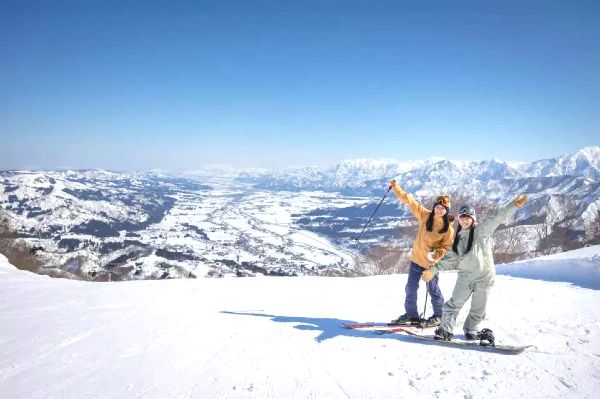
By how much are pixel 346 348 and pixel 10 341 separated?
19.2 feet

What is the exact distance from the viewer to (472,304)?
5242 millimetres

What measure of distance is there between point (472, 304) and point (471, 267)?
59 cm

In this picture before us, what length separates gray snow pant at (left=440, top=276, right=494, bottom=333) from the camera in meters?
5.19

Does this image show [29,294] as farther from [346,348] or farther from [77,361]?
[346,348]

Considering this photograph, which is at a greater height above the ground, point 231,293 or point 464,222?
point 464,222

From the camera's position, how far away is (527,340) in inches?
206

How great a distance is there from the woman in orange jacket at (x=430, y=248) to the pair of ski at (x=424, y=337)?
0.80ft

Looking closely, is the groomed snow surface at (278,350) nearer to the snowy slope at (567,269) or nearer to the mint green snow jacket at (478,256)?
the mint green snow jacket at (478,256)

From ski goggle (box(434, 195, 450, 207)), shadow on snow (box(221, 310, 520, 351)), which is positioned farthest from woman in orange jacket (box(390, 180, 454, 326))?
shadow on snow (box(221, 310, 520, 351))

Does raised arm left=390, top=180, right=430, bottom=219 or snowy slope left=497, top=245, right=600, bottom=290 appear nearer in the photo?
raised arm left=390, top=180, right=430, bottom=219

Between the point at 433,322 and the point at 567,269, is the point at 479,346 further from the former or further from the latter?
the point at 567,269

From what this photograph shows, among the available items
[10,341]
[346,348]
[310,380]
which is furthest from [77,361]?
[346,348]

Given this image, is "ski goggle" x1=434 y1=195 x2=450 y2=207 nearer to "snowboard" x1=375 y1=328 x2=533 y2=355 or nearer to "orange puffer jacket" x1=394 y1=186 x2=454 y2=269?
"orange puffer jacket" x1=394 y1=186 x2=454 y2=269

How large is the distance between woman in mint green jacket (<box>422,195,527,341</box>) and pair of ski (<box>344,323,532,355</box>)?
16 centimetres
